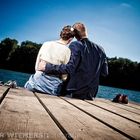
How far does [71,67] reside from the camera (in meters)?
3.49

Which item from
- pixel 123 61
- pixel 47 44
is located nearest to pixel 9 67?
pixel 123 61

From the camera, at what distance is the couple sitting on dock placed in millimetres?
3588

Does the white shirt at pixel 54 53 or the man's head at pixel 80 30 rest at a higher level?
the man's head at pixel 80 30

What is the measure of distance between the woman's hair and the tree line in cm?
8584

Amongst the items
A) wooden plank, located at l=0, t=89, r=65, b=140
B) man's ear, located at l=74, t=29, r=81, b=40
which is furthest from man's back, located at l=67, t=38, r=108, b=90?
wooden plank, located at l=0, t=89, r=65, b=140

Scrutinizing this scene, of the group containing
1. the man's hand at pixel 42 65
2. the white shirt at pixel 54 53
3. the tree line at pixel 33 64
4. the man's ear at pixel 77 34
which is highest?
the tree line at pixel 33 64

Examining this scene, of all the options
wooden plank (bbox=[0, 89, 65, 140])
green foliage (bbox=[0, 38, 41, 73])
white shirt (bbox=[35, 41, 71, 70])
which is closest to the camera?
wooden plank (bbox=[0, 89, 65, 140])

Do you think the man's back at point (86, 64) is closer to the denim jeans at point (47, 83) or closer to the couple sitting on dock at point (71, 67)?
the couple sitting on dock at point (71, 67)

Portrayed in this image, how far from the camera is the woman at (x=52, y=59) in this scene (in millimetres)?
3645

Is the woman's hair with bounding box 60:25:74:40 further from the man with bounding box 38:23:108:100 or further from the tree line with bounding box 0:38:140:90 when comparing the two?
the tree line with bounding box 0:38:140:90

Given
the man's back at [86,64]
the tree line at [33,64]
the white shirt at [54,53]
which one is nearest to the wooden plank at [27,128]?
the man's back at [86,64]

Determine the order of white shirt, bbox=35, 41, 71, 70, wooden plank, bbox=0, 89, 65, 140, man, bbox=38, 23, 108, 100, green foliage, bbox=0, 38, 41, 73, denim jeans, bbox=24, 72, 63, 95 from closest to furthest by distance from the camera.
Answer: wooden plank, bbox=0, 89, 65, 140, man, bbox=38, 23, 108, 100, denim jeans, bbox=24, 72, 63, 95, white shirt, bbox=35, 41, 71, 70, green foliage, bbox=0, 38, 41, 73

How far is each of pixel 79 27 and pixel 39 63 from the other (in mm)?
856

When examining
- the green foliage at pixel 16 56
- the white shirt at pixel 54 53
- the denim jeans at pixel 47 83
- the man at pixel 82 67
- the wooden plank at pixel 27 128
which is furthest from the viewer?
the green foliage at pixel 16 56
